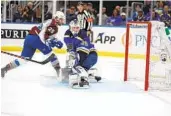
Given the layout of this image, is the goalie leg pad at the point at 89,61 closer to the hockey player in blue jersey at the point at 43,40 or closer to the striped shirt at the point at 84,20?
the striped shirt at the point at 84,20

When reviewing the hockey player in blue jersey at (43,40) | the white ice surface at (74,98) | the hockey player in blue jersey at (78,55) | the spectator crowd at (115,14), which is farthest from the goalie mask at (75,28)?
the spectator crowd at (115,14)

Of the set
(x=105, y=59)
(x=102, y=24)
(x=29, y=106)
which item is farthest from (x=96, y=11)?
(x=29, y=106)

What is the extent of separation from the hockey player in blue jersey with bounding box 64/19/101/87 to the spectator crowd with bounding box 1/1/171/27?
3895mm

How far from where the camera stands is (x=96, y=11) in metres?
10.6

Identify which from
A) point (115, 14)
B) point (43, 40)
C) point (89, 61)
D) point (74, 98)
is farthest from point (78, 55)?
point (115, 14)

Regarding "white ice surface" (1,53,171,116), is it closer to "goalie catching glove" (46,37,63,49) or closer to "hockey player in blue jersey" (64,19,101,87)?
"hockey player in blue jersey" (64,19,101,87)

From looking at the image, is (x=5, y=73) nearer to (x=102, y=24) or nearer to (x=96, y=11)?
(x=102, y=24)

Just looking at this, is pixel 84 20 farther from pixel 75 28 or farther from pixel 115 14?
pixel 115 14

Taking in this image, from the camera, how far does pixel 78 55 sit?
5.44 meters

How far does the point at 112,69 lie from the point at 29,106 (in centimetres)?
321

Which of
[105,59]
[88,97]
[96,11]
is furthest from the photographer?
[96,11]

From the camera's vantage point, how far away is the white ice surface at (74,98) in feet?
12.8

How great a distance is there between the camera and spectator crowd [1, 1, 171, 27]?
30.6ft

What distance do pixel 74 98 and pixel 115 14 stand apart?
549 centimetres
